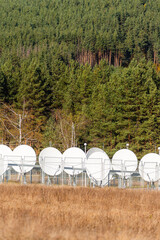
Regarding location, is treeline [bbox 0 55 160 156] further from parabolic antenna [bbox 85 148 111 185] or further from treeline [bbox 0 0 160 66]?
treeline [bbox 0 0 160 66]

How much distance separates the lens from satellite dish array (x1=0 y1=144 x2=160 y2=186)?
23.2 metres

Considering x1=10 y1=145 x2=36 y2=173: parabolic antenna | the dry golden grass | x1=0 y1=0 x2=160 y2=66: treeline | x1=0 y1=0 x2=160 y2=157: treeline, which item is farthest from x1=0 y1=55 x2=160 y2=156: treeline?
the dry golden grass

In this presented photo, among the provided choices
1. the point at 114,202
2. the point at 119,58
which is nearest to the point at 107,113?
the point at 114,202

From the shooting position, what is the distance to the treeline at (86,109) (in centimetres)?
5022

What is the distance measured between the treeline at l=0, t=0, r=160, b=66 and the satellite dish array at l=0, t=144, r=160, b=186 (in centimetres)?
5906

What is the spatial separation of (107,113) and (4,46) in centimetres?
5547

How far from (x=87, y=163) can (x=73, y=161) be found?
3.92 m

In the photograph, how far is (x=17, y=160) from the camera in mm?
27266

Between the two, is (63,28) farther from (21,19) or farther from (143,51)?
(143,51)

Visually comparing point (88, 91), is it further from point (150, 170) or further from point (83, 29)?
point (83, 29)

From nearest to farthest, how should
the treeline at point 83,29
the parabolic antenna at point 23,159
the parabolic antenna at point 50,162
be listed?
the parabolic antenna at point 50,162, the parabolic antenna at point 23,159, the treeline at point 83,29

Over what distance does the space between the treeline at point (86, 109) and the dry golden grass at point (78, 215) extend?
1070 inches

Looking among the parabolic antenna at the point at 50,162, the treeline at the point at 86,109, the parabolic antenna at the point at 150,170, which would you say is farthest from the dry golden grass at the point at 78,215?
the treeline at the point at 86,109

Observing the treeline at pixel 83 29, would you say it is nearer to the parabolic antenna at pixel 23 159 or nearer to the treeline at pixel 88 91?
the treeline at pixel 88 91
